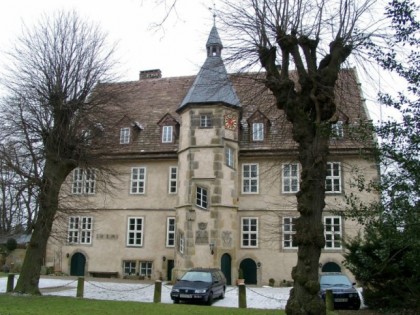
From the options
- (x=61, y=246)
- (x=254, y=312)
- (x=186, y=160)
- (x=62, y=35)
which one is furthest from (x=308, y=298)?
(x=61, y=246)

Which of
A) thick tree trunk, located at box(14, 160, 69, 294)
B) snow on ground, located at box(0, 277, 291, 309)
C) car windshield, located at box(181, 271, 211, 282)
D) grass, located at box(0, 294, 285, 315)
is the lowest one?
snow on ground, located at box(0, 277, 291, 309)

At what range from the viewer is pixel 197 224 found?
2673 cm

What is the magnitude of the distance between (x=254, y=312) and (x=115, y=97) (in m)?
11.0

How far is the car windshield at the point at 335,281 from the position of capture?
18609mm

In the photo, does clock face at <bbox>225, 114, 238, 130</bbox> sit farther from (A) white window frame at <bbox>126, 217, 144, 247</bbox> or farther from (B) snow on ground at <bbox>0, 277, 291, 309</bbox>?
(B) snow on ground at <bbox>0, 277, 291, 309</bbox>

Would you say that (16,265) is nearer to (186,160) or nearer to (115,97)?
(186,160)

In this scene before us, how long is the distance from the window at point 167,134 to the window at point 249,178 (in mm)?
4988

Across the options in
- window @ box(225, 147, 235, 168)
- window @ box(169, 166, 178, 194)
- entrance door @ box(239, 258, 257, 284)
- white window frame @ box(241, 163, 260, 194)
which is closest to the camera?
window @ box(225, 147, 235, 168)

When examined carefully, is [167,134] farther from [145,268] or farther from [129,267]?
[129,267]

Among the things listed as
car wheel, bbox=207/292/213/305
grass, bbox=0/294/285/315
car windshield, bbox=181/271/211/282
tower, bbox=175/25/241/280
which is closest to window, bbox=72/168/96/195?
tower, bbox=175/25/241/280

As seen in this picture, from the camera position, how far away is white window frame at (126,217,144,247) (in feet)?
99.6

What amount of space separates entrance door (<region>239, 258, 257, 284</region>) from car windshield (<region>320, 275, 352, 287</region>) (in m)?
8.99

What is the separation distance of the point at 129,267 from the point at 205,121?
33.3 feet

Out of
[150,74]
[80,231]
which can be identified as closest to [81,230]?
[80,231]
